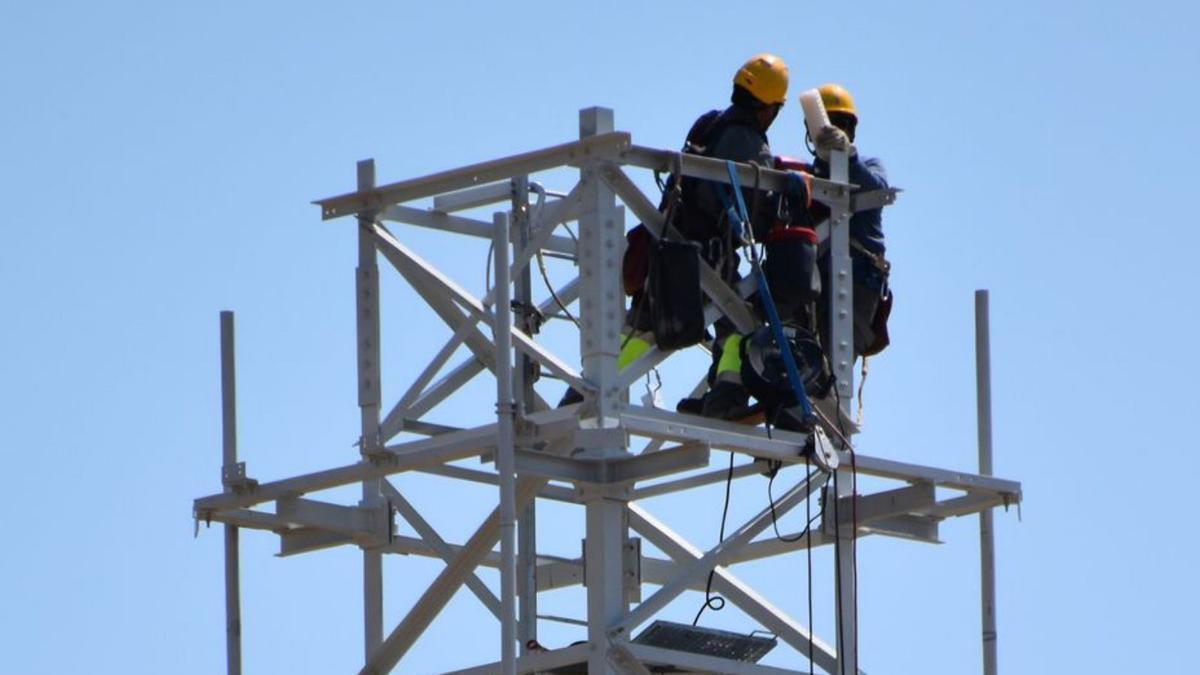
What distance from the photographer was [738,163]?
1218 inches

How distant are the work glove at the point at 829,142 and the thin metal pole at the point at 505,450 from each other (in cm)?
395

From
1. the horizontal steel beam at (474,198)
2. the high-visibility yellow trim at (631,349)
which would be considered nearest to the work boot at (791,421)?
the high-visibility yellow trim at (631,349)

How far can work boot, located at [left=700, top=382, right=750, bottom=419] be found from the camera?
1201 inches

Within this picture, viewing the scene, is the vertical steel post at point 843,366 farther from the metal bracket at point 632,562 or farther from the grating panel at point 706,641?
the metal bracket at point 632,562

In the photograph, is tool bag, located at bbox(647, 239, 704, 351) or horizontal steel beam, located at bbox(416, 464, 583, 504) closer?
tool bag, located at bbox(647, 239, 704, 351)

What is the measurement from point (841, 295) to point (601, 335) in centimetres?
299

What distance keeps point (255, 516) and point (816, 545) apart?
4.74m

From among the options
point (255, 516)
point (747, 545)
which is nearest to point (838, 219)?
point (747, 545)

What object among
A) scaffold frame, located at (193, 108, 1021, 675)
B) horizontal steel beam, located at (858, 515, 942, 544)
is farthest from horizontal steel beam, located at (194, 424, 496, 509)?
horizontal steel beam, located at (858, 515, 942, 544)

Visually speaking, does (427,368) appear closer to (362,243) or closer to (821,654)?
(362,243)

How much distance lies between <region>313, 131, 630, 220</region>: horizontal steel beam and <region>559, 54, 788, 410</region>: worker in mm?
815

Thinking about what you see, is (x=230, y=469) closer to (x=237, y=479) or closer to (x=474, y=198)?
(x=237, y=479)

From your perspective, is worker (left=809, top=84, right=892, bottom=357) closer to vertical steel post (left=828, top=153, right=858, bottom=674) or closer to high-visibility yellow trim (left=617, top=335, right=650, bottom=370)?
vertical steel post (left=828, top=153, right=858, bottom=674)

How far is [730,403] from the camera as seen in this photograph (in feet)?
100
